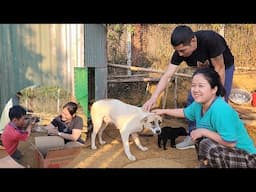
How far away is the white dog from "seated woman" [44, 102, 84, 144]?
1.69 feet

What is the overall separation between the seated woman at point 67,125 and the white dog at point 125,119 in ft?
1.69

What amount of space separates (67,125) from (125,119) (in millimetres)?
800

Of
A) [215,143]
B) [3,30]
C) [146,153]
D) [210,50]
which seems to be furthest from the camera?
[3,30]

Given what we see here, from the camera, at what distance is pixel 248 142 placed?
2.45 metres

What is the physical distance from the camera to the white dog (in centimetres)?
379

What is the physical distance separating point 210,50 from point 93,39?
2.03 m

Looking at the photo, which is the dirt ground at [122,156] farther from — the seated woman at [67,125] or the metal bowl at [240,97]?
the metal bowl at [240,97]

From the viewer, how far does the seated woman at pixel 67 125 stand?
3.38 metres

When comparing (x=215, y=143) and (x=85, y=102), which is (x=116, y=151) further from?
(x=215, y=143)

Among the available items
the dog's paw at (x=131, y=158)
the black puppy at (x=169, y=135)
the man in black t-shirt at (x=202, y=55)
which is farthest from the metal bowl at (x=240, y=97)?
the dog's paw at (x=131, y=158)

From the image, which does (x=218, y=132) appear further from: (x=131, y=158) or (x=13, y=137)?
(x=13, y=137)

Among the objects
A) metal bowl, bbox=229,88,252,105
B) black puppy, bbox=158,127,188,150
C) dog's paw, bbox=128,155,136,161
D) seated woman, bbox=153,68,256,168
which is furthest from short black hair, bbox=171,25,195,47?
metal bowl, bbox=229,88,252,105

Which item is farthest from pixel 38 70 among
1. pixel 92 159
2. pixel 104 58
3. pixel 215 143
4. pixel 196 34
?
pixel 215 143

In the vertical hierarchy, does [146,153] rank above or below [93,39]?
below
